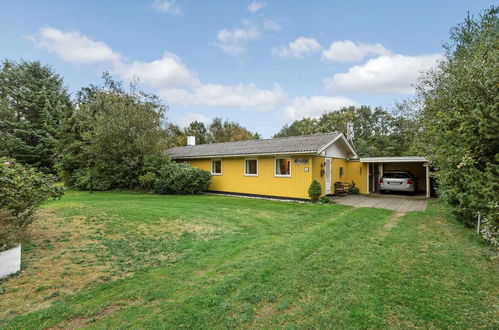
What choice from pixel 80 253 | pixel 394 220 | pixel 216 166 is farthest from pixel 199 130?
pixel 80 253

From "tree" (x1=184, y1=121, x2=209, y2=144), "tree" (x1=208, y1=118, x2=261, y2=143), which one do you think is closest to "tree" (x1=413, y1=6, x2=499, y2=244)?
"tree" (x1=208, y1=118, x2=261, y2=143)

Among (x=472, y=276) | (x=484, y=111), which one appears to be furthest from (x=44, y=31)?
(x=472, y=276)

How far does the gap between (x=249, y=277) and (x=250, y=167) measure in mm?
10417

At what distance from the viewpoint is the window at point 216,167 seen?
1543cm

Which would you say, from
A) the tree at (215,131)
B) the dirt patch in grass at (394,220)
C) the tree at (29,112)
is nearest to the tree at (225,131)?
the tree at (215,131)

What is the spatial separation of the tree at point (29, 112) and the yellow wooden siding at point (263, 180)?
19.4 meters

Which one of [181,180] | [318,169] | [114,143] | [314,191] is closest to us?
[314,191]

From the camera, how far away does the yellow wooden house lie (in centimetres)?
1206

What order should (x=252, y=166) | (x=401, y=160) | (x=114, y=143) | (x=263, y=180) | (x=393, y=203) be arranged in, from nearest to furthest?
(x=393, y=203)
(x=263, y=180)
(x=401, y=160)
(x=252, y=166)
(x=114, y=143)

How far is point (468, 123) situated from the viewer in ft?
9.34

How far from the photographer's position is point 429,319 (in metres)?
2.64

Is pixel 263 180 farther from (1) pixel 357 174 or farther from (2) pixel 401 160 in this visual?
(2) pixel 401 160

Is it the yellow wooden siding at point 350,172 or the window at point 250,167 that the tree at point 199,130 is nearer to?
the window at point 250,167

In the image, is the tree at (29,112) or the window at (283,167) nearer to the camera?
the window at (283,167)
